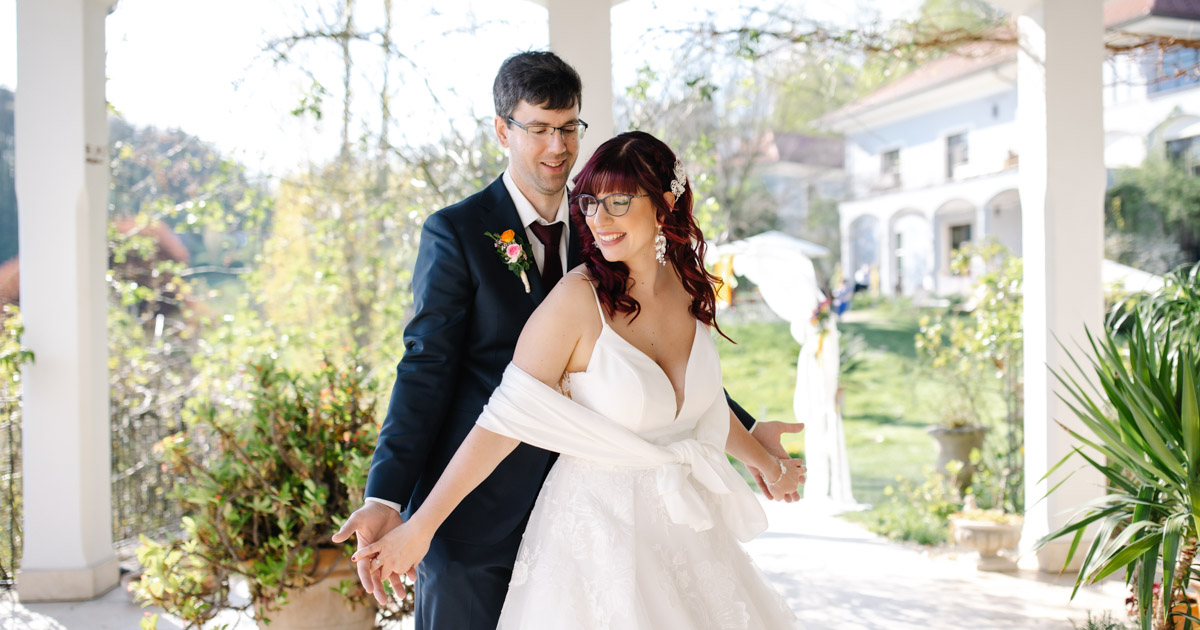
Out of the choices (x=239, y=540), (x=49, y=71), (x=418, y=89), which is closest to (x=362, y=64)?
(x=418, y=89)

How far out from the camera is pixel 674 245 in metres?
2.07

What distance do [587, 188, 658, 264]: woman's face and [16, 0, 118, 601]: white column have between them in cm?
383

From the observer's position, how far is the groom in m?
1.92

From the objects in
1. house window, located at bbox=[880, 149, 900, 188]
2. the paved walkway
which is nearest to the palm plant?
the paved walkway

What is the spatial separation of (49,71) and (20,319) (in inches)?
51.4

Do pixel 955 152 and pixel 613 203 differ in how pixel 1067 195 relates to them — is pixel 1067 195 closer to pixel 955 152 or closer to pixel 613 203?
pixel 613 203

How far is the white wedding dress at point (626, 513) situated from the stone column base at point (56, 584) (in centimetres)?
370

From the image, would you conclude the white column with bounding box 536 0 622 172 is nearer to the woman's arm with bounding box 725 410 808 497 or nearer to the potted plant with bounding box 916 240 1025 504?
the woman's arm with bounding box 725 410 808 497

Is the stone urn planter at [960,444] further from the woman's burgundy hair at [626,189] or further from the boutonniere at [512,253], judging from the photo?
the boutonniere at [512,253]

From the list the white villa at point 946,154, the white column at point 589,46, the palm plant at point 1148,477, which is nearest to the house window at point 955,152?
the white villa at point 946,154

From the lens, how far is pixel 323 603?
3.31 m

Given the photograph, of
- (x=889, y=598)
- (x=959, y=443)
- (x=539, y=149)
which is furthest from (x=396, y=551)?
(x=959, y=443)

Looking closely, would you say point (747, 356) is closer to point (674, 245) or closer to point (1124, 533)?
point (1124, 533)

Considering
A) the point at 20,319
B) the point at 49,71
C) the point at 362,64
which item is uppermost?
the point at 362,64
